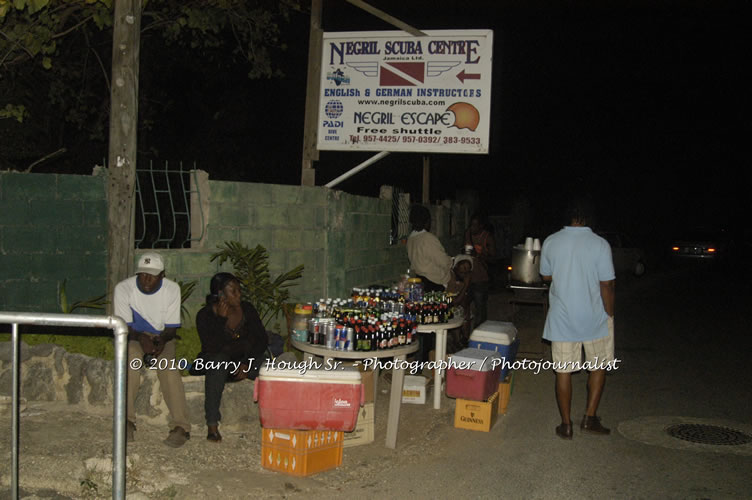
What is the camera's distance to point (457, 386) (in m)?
6.35

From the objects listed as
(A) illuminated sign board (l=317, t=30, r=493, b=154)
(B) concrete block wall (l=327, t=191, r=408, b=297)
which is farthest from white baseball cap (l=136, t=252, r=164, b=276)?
(A) illuminated sign board (l=317, t=30, r=493, b=154)

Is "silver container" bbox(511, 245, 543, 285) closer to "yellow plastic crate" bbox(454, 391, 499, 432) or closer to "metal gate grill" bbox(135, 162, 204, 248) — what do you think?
"yellow plastic crate" bbox(454, 391, 499, 432)

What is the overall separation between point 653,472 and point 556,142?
22.5 metres

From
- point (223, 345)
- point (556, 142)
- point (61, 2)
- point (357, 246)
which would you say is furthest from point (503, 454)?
point (556, 142)

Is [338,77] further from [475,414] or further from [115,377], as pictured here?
[115,377]

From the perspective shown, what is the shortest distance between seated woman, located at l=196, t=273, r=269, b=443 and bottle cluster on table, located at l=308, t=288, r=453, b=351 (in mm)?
520

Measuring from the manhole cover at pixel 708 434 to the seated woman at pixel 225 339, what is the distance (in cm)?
367

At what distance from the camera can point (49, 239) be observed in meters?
6.94

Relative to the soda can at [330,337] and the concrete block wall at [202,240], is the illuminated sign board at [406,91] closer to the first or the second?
the concrete block wall at [202,240]

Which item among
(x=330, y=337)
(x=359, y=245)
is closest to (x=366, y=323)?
(x=330, y=337)

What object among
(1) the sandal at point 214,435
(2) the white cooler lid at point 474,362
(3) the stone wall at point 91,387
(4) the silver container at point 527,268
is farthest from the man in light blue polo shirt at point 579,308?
(4) the silver container at point 527,268

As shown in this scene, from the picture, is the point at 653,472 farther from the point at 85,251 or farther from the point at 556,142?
the point at 556,142

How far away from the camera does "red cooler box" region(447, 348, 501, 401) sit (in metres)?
6.26

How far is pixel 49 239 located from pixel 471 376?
165 inches
